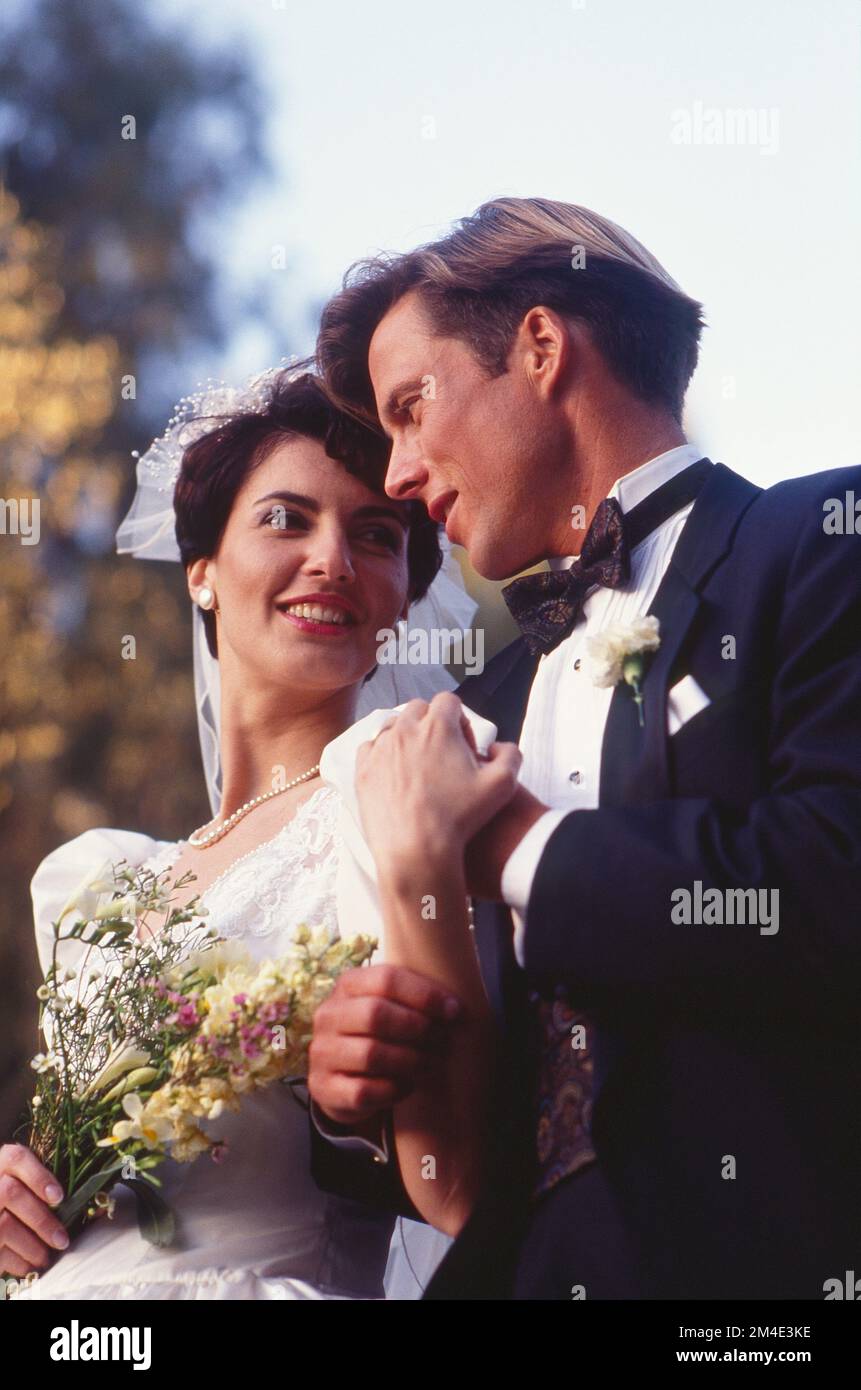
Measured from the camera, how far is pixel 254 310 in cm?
471

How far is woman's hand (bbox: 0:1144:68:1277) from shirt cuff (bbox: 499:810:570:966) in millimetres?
984

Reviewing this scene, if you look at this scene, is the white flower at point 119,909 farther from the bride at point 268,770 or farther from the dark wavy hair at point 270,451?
the dark wavy hair at point 270,451

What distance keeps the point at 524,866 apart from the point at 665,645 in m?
0.39

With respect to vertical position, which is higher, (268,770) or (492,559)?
(492,559)

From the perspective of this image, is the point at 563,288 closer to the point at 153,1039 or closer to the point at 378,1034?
the point at 378,1034

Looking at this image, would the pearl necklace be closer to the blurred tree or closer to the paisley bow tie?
the paisley bow tie

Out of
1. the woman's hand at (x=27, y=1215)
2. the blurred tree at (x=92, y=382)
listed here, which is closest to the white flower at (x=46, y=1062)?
the woman's hand at (x=27, y=1215)

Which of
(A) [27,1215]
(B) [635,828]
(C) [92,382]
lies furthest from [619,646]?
(C) [92,382]

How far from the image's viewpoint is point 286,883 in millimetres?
2660

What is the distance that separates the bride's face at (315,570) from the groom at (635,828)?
0.34 metres
